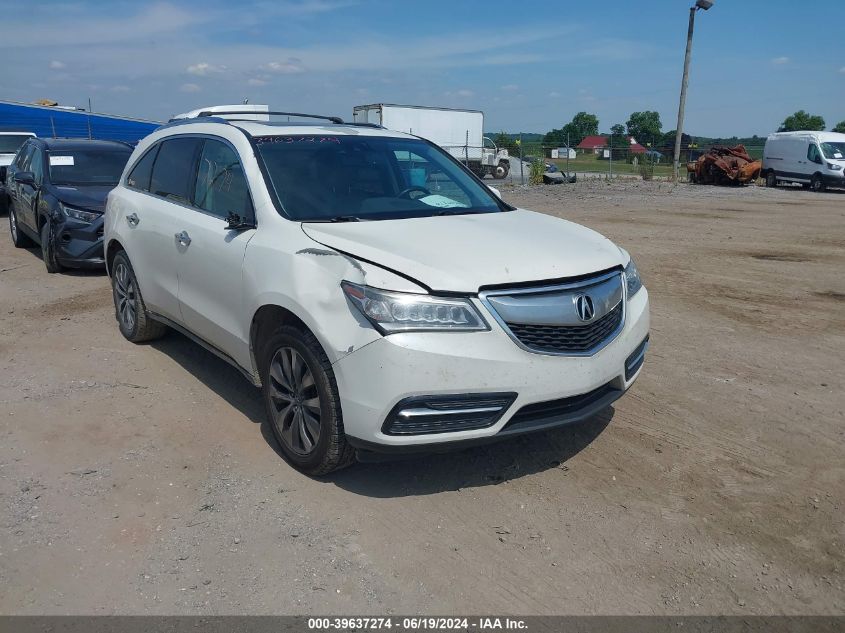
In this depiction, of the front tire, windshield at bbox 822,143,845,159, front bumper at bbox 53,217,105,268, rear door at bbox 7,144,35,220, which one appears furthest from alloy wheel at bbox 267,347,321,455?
windshield at bbox 822,143,845,159

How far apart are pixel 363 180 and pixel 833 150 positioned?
1101 inches

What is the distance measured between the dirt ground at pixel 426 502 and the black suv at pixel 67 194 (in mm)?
3179

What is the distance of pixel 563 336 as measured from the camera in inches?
139

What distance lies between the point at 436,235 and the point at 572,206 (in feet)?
56.8

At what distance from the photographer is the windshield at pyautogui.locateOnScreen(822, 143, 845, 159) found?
2709 cm

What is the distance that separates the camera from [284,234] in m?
3.93

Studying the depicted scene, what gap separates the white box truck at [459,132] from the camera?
119 ft

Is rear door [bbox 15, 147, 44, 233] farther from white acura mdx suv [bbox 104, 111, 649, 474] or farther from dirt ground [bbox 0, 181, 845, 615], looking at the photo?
white acura mdx suv [bbox 104, 111, 649, 474]

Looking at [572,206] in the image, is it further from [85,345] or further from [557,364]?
[557,364]

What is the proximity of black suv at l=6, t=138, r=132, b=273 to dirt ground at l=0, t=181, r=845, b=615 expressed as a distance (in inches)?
125

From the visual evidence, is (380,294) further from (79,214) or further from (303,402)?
(79,214)

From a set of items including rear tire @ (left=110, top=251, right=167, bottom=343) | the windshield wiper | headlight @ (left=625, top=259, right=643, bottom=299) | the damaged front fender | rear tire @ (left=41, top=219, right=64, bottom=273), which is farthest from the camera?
rear tire @ (left=41, top=219, right=64, bottom=273)

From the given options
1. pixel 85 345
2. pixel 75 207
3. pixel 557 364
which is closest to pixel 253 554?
pixel 557 364

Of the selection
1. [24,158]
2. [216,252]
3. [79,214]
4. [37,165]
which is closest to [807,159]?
[24,158]
